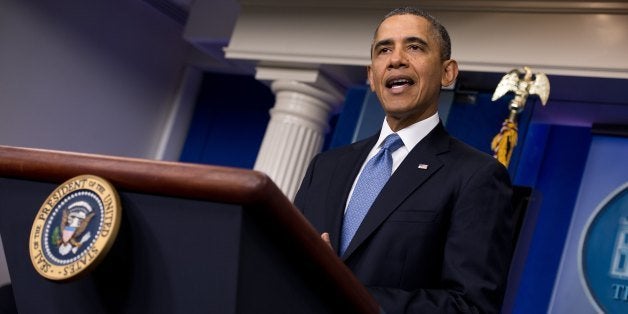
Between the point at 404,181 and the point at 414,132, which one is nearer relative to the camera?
the point at 404,181

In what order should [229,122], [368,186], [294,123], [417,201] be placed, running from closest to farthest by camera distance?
[417,201] → [368,186] → [294,123] → [229,122]

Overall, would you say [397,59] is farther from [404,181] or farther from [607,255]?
[607,255]

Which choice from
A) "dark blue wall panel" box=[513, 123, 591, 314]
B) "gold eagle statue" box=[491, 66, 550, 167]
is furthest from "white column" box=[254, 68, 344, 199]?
"gold eagle statue" box=[491, 66, 550, 167]

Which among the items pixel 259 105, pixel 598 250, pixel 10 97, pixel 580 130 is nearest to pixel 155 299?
pixel 598 250

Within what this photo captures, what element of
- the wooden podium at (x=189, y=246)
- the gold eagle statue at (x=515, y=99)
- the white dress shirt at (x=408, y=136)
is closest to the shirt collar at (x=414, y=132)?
the white dress shirt at (x=408, y=136)

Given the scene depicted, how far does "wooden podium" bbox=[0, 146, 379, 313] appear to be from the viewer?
882 mm

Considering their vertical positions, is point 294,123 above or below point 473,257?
above

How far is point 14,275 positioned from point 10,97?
12.7ft

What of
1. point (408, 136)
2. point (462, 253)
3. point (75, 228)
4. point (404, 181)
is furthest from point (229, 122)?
point (75, 228)

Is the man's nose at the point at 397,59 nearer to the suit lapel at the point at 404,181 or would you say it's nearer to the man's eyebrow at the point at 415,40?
the man's eyebrow at the point at 415,40

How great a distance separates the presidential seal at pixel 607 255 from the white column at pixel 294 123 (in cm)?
133

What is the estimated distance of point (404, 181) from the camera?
1412 millimetres

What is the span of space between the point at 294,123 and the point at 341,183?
2.63m

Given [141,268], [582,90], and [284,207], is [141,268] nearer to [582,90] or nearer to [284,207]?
[284,207]
